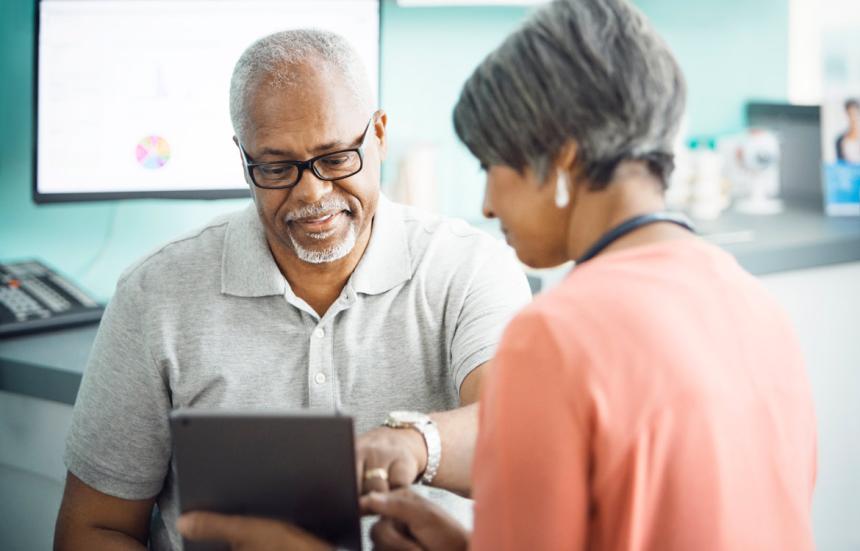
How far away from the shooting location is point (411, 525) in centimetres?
104

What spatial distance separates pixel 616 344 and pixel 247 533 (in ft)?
1.50

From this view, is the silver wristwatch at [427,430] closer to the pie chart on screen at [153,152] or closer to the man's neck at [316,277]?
the man's neck at [316,277]

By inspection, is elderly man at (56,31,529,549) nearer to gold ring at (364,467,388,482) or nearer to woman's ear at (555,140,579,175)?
gold ring at (364,467,388,482)

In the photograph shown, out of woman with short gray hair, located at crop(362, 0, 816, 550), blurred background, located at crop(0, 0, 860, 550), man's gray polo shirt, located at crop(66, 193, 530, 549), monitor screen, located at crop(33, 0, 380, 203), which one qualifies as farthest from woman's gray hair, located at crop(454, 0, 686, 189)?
monitor screen, located at crop(33, 0, 380, 203)

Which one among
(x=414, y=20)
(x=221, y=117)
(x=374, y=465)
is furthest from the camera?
(x=414, y=20)

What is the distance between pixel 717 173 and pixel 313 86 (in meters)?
1.62

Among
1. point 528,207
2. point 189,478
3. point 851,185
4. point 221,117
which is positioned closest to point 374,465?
point 189,478

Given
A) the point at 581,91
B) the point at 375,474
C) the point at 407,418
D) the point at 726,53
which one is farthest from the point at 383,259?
the point at 726,53

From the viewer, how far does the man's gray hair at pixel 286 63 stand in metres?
1.36

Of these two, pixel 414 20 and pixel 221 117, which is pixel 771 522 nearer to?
pixel 221 117

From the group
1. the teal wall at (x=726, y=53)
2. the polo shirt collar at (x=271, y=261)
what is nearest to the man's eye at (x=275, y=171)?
the polo shirt collar at (x=271, y=261)

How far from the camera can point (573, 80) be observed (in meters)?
0.89

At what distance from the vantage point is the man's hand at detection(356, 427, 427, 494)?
113cm

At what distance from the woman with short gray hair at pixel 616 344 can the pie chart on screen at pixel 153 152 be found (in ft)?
3.86
